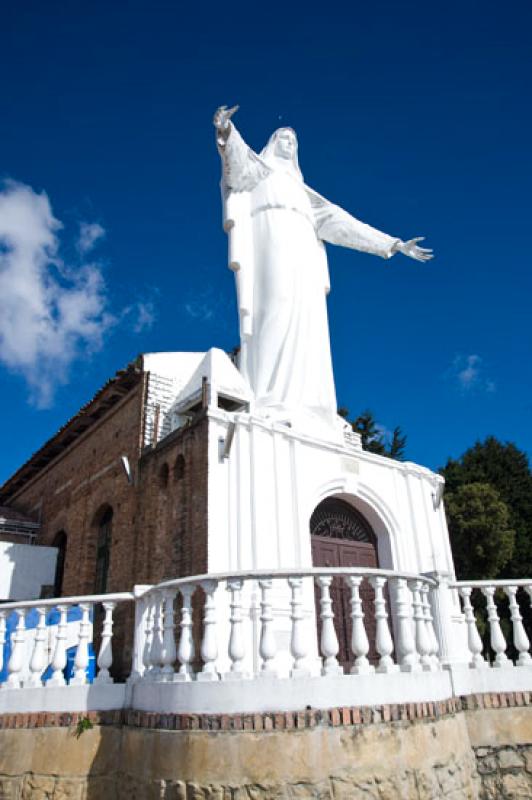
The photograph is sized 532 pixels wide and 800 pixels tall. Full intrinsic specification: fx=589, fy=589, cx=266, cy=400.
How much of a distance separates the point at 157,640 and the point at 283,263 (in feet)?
29.0

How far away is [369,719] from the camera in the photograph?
5145 millimetres

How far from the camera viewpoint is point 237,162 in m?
13.7

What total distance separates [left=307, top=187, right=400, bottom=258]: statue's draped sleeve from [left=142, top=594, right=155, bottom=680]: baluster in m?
10.8

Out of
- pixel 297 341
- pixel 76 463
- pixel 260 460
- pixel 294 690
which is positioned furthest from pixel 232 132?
pixel 294 690

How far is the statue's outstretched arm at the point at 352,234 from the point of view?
14859 millimetres

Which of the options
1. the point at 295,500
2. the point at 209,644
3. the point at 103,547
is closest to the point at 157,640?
the point at 209,644

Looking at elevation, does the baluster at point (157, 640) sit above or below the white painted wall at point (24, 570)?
below

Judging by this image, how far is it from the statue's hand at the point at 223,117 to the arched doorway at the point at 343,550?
829 centimetres

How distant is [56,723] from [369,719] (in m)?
3.34

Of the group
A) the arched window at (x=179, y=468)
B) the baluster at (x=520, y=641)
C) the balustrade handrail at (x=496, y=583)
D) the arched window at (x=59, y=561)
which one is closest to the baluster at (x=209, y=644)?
the balustrade handrail at (x=496, y=583)

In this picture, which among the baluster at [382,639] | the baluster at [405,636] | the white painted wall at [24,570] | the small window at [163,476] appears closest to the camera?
the baluster at [382,639]

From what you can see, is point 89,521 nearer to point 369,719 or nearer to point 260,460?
point 260,460

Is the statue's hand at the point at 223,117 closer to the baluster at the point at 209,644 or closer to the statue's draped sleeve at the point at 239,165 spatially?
the statue's draped sleeve at the point at 239,165

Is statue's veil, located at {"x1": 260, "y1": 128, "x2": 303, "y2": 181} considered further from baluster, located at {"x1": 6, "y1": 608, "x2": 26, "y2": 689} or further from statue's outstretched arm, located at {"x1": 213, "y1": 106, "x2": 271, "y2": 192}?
baluster, located at {"x1": 6, "y1": 608, "x2": 26, "y2": 689}
